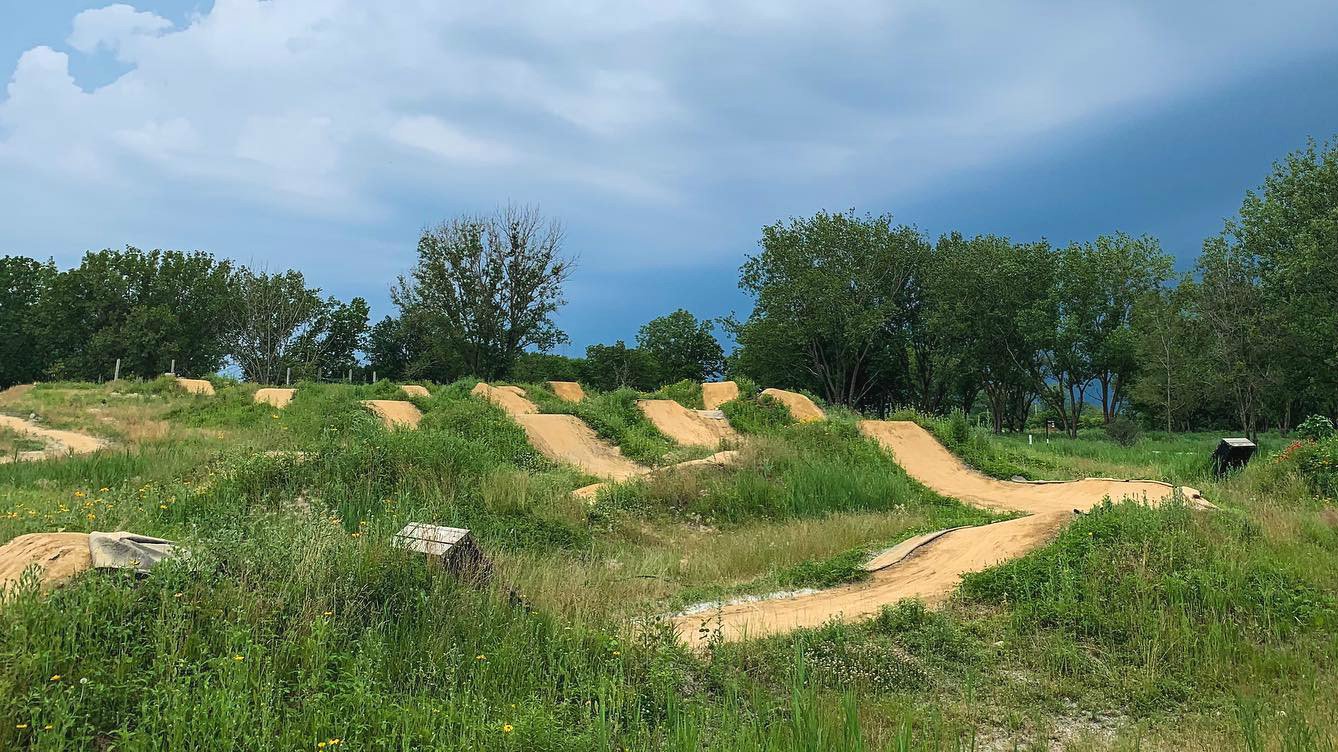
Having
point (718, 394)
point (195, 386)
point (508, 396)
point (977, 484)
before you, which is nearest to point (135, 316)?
point (195, 386)

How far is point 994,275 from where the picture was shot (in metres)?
36.6

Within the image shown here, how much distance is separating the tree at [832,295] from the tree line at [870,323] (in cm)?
12

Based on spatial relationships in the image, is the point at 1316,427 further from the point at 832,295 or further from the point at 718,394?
the point at 832,295

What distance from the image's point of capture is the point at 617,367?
51156 mm

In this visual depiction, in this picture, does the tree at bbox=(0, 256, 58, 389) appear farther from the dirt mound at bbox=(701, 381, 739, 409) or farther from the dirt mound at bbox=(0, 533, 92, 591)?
the dirt mound at bbox=(0, 533, 92, 591)

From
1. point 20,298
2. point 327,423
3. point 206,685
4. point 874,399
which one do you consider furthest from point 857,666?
point 20,298

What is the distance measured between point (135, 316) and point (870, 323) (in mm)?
43260

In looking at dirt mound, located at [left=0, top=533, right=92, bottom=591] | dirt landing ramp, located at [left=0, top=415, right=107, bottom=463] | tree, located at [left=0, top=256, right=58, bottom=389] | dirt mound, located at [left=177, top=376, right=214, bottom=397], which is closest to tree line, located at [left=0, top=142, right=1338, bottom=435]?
tree, located at [left=0, top=256, right=58, bottom=389]

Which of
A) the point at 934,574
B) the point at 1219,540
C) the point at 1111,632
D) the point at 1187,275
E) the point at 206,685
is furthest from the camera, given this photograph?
the point at 1187,275

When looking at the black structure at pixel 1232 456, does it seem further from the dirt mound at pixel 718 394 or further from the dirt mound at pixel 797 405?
the dirt mound at pixel 718 394

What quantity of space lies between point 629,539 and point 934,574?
4.14m

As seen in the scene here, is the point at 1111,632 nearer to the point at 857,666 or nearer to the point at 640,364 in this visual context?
the point at 857,666

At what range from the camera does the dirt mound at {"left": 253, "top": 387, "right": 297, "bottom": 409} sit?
77.5 ft

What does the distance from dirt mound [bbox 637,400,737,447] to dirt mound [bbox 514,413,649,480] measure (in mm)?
3057
